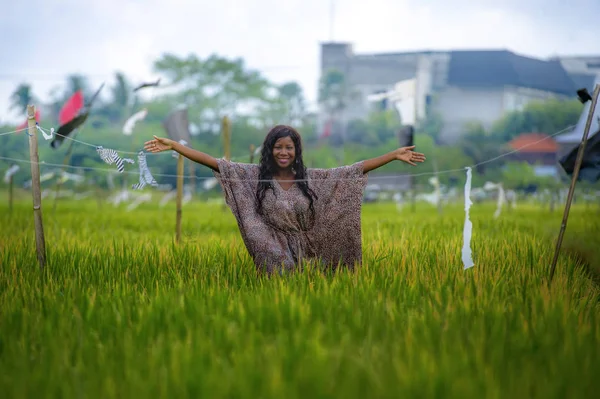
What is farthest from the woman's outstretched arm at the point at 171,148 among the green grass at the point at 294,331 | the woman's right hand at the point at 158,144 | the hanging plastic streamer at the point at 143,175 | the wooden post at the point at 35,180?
the wooden post at the point at 35,180

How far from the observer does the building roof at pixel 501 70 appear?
92.8 ft

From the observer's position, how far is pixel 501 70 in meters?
31.0

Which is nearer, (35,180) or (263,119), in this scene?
(35,180)

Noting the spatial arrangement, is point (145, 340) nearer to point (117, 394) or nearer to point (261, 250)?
point (117, 394)

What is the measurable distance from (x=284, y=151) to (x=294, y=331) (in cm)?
155

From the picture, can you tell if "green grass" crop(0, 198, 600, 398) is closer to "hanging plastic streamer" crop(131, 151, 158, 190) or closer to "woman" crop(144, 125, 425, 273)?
"woman" crop(144, 125, 425, 273)

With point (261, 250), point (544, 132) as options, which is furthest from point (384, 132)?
point (261, 250)

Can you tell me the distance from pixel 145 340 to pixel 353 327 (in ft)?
2.41

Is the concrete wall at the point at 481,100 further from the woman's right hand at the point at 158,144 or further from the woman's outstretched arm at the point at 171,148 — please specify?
the woman's right hand at the point at 158,144

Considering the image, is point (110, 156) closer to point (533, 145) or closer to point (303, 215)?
point (303, 215)

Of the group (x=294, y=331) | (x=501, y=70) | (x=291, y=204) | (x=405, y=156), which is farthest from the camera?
(x=501, y=70)

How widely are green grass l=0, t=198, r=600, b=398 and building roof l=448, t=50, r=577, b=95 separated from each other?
25441 mm

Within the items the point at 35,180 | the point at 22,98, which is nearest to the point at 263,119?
the point at 22,98

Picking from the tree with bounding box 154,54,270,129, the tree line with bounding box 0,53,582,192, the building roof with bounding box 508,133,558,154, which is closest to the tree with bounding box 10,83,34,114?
the tree line with bounding box 0,53,582,192
